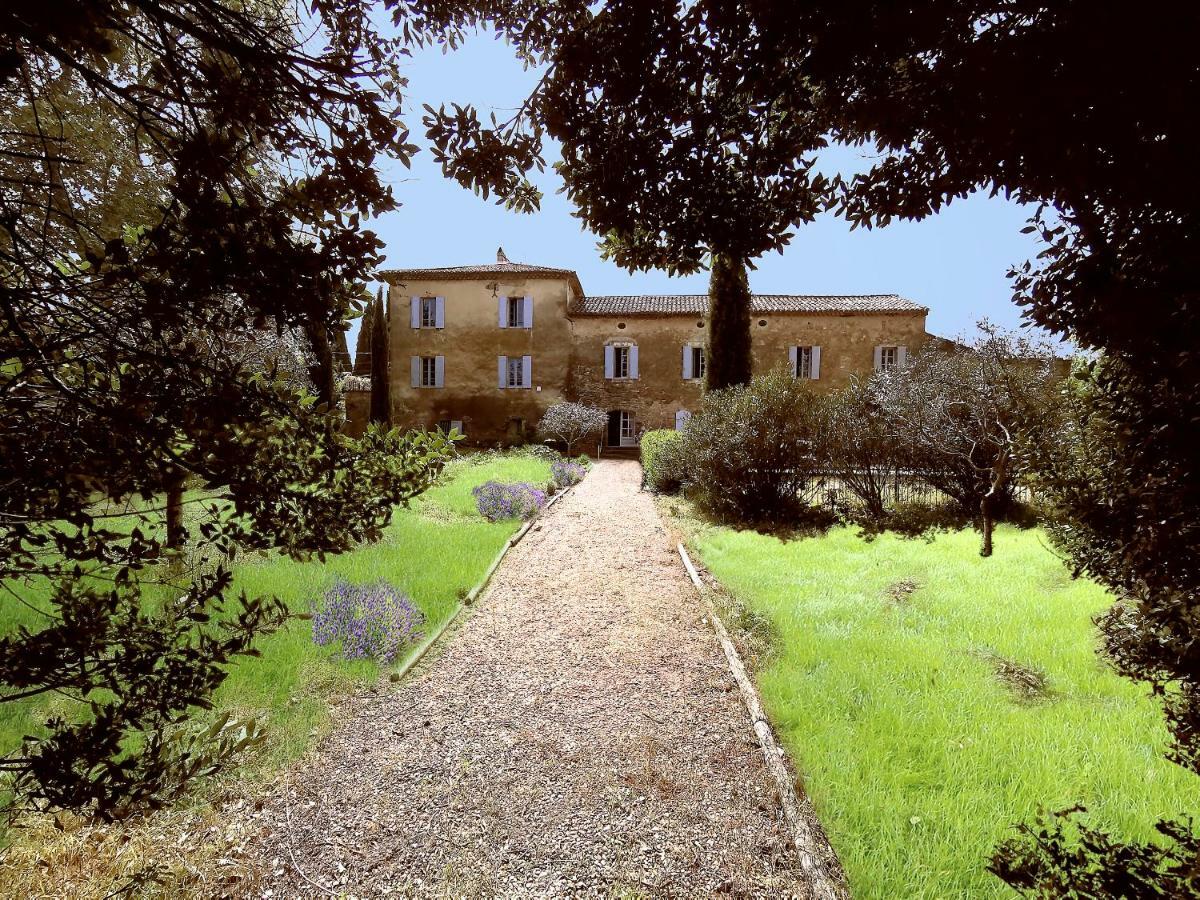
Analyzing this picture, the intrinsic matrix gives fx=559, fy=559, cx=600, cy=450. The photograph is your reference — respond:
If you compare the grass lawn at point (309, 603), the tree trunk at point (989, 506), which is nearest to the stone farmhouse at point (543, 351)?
the grass lawn at point (309, 603)

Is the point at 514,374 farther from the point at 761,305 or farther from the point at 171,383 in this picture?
the point at 171,383

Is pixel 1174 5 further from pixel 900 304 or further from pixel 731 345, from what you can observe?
pixel 900 304

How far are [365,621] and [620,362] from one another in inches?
755

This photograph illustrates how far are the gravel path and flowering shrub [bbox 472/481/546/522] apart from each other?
4.69m

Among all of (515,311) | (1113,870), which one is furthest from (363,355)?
(1113,870)

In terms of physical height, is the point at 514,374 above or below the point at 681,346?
below

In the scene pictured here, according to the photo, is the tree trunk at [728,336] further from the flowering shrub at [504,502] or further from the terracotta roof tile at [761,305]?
the flowering shrub at [504,502]

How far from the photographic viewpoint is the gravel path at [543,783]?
2.79 metres

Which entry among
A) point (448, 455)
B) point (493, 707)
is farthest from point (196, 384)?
point (493, 707)

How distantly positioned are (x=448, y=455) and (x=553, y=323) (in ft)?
70.0

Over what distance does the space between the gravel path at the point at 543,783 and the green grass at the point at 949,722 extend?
460mm

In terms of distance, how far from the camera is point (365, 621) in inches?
203

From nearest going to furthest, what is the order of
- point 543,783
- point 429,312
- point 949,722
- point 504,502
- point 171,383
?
point 171,383 → point 543,783 → point 949,722 → point 504,502 → point 429,312

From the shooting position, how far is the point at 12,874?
8.30 ft
